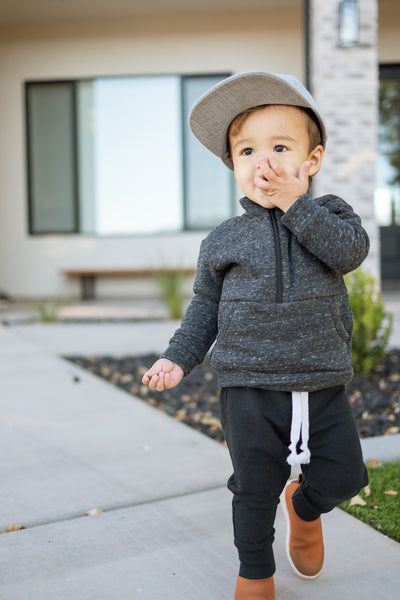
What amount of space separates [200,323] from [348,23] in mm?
4933

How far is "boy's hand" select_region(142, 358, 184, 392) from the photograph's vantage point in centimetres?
158

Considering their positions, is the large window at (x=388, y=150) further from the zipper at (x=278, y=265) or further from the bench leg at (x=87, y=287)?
the zipper at (x=278, y=265)

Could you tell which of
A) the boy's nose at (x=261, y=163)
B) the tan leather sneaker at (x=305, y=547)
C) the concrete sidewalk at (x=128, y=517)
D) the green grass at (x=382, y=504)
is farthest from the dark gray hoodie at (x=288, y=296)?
the green grass at (x=382, y=504)

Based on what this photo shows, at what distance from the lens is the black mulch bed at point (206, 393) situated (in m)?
3.10

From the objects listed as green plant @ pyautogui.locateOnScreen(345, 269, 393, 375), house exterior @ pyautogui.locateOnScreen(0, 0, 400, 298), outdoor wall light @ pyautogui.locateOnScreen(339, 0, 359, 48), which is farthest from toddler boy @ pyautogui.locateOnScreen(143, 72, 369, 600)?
house exterior @ pyautogui.locateOnScreen(0, 0, 400, 298)

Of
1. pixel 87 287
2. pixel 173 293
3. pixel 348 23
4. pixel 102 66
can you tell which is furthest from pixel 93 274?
pixel 348 23

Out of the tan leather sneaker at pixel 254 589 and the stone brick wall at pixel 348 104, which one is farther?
the stone brick wall at pixel 348 104

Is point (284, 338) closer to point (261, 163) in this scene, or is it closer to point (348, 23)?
point (261, 163)

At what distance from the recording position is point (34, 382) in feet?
12.6

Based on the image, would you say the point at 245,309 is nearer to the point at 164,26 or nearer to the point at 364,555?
the point at 364,555

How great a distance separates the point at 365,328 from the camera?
386 cm

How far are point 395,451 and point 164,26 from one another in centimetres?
819

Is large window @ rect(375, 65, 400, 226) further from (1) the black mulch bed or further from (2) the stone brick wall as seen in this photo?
(1) the black mulch bed

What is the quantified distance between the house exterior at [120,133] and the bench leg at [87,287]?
0.18 meters
